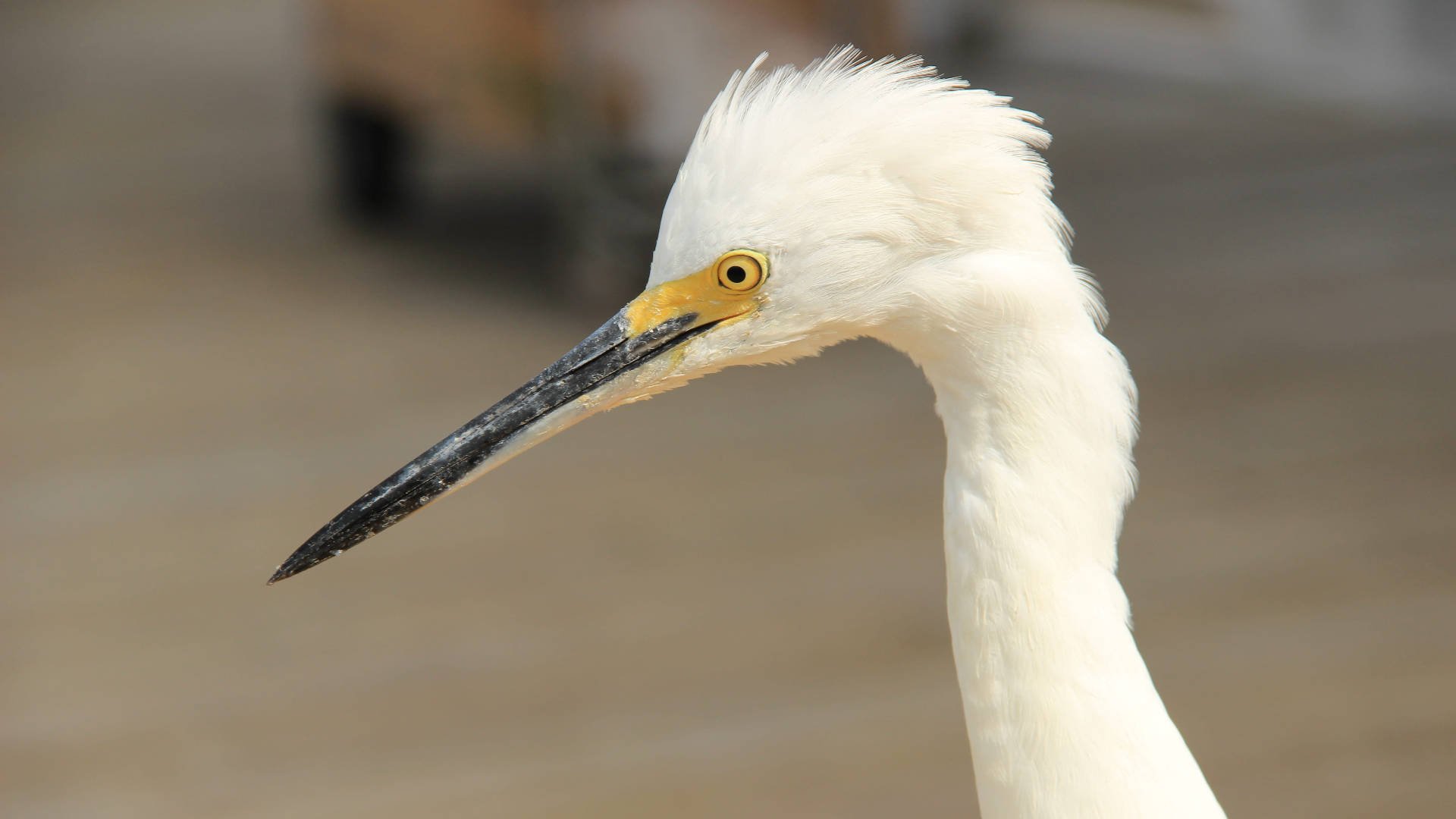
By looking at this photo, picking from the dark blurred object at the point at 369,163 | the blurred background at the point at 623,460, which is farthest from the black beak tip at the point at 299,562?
the dark blurred object at the point at 369,163

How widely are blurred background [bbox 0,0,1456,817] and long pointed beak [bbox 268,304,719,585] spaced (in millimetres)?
1551

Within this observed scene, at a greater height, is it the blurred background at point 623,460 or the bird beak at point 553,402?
the blurred background at point 623,460

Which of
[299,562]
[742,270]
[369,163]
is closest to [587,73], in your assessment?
[369,163]

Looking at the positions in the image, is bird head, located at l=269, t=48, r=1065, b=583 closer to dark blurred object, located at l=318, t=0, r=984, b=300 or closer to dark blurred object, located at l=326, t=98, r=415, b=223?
dark blurred object, located at l=318, t=0, r=984, b=300

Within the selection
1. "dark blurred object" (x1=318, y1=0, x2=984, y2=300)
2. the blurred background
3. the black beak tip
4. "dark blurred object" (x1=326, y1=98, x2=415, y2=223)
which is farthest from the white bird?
"dark blurred object" (x1=326, y1=98, x2=415, y2=223)

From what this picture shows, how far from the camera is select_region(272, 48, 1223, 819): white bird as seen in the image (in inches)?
52.1

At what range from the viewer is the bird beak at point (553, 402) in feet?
4.78

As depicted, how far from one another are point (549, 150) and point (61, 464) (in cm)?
198

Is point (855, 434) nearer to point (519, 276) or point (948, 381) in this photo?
point (519, 276)

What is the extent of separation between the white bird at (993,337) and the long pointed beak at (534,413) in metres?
0.10

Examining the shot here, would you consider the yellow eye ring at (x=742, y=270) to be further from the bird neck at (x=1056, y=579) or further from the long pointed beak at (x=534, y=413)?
the bird neck at (x=1056, y=579)

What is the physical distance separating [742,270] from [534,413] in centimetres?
27

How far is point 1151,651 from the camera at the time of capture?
3250mm

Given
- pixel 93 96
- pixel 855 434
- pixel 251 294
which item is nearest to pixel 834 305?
pixel 855 434
